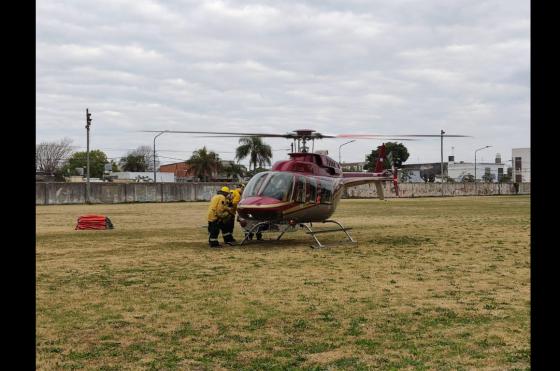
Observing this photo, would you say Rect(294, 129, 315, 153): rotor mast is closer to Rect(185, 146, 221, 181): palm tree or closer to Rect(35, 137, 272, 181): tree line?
Rect(35, 137, 272, 181): tree line

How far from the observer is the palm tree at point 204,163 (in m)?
89.7

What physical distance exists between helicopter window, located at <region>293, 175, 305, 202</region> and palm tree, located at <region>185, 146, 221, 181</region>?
74.0 m

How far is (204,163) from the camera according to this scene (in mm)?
89688

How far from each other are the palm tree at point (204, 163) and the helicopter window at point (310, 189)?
73.5 m

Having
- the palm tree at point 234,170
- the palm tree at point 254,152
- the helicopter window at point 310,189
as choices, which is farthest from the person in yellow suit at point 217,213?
the palm tree at point 234,170

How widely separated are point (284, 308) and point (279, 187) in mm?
8217

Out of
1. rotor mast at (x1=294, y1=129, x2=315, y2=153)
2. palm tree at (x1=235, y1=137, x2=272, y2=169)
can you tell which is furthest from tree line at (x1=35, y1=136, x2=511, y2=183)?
rotor mast at (x1=294, y1=129, x2=315, y2=153)

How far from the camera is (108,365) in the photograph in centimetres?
556

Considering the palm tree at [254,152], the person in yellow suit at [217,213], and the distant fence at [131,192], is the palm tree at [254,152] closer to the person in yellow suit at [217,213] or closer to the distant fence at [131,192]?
the distant fence at [131,192]

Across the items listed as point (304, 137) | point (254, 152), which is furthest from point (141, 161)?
point (304, 137)

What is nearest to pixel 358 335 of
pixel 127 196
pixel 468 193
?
pixel 127 196

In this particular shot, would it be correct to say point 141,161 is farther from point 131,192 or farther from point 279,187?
point 279,187
